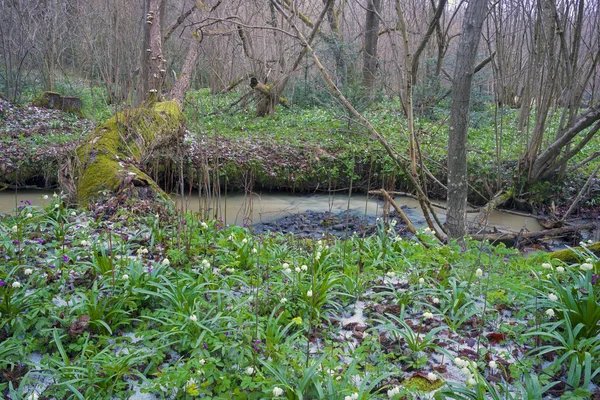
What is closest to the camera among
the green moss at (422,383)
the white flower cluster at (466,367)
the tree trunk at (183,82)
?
the white flower cluster at (466,367)

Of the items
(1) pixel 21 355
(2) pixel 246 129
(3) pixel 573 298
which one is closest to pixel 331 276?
(3) pixel 573 298

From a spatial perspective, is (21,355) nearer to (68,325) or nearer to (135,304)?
(68,325)

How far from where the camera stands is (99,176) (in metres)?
5.90

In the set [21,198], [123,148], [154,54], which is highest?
[154,54]

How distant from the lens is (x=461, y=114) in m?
4.71

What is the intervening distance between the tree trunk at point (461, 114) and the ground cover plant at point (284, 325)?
3.36ft

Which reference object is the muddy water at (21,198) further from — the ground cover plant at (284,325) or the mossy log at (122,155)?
the ground cover plant at (284,325)

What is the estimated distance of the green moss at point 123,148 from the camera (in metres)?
5.78

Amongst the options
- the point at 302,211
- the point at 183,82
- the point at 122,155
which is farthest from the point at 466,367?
the point at 183,82

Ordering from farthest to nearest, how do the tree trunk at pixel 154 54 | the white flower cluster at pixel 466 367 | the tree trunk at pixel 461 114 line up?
the tree trunk at pixel 154 54
the tree trunk at pixel 461 114
the white flower cluster at pixel 466 367

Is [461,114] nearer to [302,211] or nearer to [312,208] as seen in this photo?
[302,211]

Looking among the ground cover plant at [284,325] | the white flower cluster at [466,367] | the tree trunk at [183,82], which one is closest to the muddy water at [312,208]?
the tree trunk at [183,82]

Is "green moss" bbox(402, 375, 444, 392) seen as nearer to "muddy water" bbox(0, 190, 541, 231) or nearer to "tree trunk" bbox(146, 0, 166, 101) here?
"muddy water" bbox(0, 190, 541, 231)

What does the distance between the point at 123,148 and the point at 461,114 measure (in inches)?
187
